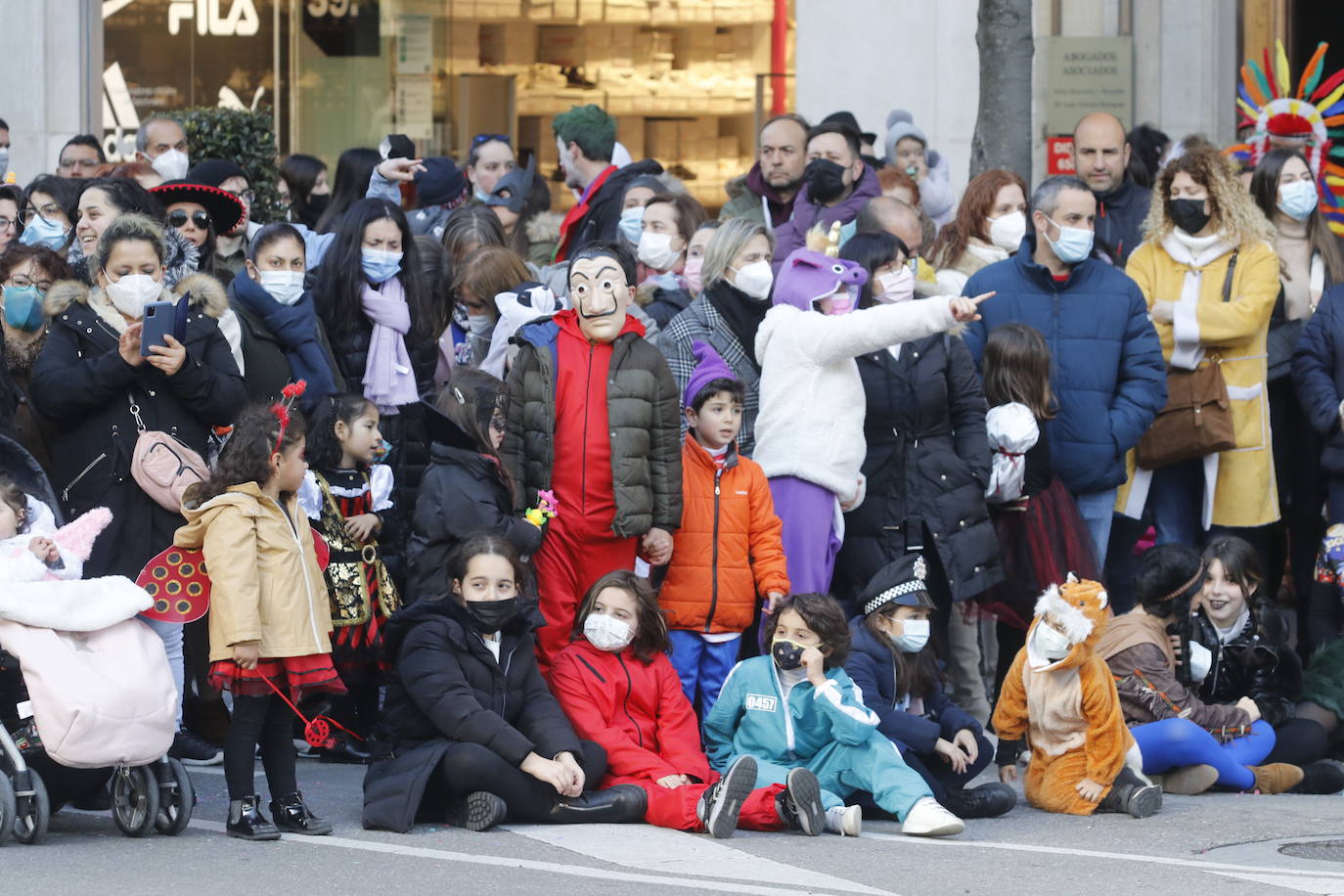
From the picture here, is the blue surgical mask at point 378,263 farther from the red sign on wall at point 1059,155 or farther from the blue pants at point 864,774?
the red sign on wall at point 1059,155

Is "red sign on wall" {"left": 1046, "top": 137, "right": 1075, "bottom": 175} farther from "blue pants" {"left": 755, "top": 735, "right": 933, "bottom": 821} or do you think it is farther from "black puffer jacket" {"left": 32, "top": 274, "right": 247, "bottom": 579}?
"black puffer jacket" {"left": 32, "top": 274, "right": 247, "bottom": 579}

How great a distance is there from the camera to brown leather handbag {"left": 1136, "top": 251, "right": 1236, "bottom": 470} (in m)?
9.93

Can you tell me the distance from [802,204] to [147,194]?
323 centimetres

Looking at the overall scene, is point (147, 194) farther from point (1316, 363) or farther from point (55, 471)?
point (1316, 363)

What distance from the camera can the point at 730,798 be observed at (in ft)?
24.9

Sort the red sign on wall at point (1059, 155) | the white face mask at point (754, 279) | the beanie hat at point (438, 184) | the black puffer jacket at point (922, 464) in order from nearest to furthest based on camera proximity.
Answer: the black puffer jacket at point (922, 464)
the white face mask at point (754, 279)
the beanie hat at point (438, 184)
the red sign on wall at point (1059, 155)

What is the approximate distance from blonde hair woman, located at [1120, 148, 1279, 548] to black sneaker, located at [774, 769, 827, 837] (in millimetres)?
2972

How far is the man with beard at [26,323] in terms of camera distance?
8.52 meters

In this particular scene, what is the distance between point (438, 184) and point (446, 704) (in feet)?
16.5

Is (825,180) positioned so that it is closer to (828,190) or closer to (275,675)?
(828,190)

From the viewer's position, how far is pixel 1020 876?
23.1ft

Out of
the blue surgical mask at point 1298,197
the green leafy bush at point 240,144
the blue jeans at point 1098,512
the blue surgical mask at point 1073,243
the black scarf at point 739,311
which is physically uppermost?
the green leafy bush at point 240,144

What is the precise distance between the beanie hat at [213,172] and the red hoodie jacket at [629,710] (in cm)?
325

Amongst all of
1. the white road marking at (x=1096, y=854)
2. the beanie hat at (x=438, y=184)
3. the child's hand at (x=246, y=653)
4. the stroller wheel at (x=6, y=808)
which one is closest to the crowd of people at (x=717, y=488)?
the child's hand at (x=246, y=653)
